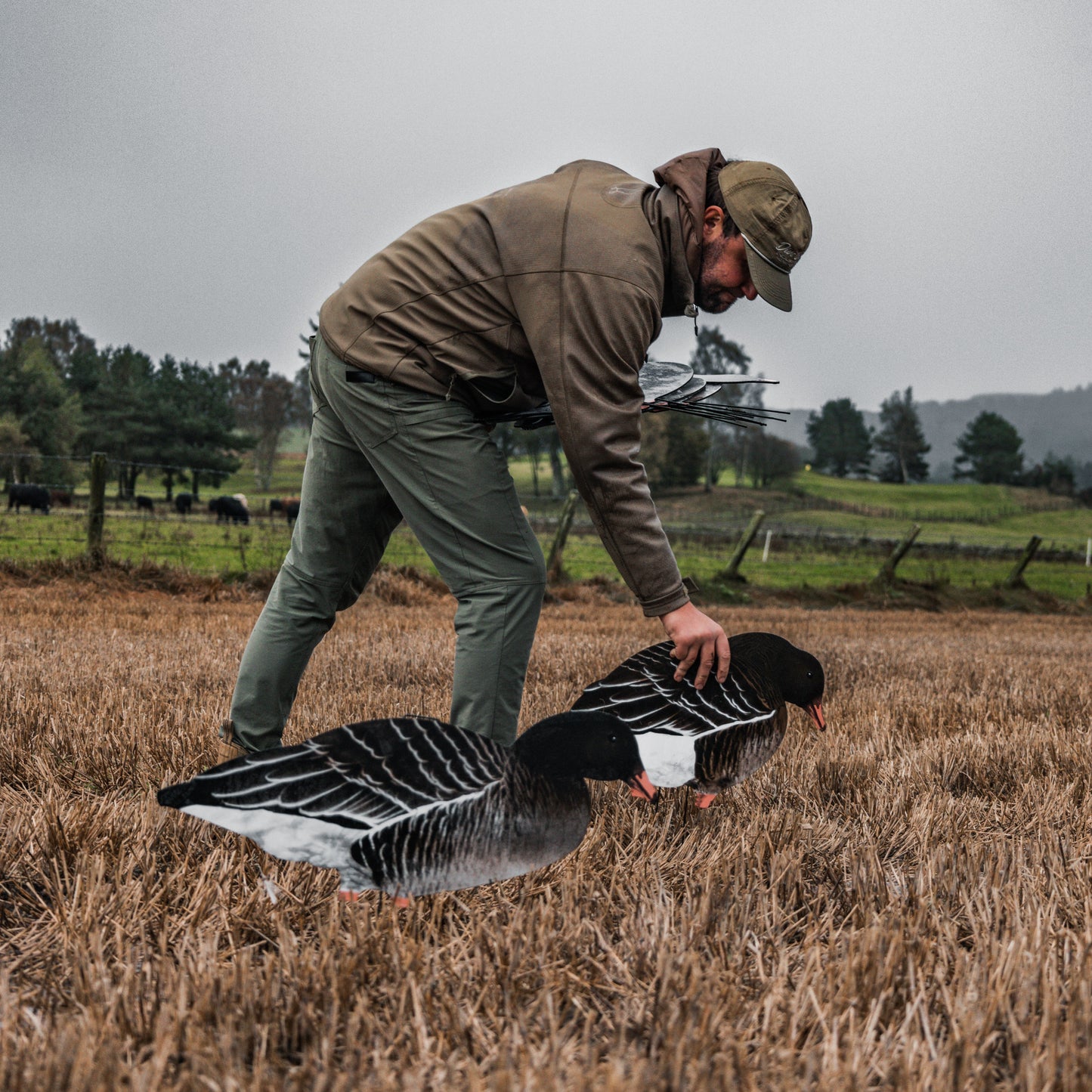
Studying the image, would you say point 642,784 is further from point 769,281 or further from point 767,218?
point 767,218

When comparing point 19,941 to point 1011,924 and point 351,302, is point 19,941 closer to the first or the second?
point 351,302

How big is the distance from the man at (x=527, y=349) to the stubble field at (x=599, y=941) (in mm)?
645

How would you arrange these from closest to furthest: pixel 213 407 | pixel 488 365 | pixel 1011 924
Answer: pixel 1011 924 → pixel 488 365 → pixel 213 407

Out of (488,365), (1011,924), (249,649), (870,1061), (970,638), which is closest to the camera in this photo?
(870,1061)

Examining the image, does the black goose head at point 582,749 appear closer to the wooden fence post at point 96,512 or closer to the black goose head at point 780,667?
the black goose head at point 780,667

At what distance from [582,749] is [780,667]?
109 cm

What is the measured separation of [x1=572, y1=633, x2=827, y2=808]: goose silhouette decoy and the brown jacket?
321 mm

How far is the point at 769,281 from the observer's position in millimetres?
2412

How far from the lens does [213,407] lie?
6675 cm

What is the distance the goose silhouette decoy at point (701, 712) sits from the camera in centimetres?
244

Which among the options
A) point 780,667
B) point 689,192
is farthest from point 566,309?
point 780,667

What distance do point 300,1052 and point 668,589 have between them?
4.56ft

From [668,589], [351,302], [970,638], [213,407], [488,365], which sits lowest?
[970,638]

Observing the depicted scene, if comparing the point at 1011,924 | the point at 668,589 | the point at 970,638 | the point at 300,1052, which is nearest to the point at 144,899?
the point at 300,1052
